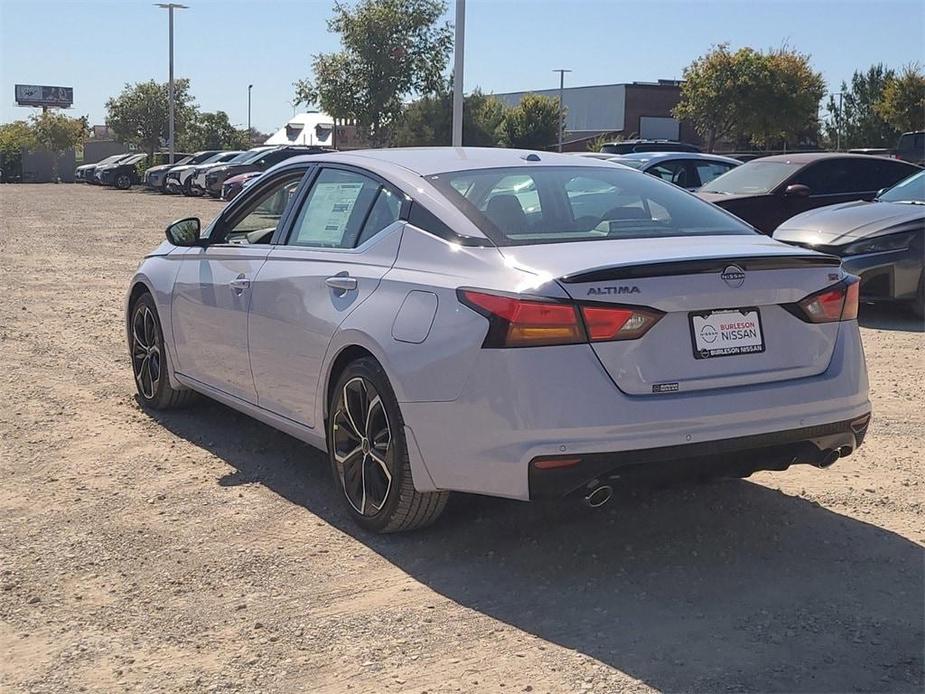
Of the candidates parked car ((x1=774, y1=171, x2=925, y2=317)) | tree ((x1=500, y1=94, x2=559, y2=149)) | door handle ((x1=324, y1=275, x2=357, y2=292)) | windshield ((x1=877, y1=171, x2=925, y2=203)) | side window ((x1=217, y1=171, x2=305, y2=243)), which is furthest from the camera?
tree ((x1=500, y1=94, x2=559, y2=149))

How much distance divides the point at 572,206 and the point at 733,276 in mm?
969

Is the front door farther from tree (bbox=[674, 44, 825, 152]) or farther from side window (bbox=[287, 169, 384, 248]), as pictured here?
tree (bbox=[674, 44, 825, 152])

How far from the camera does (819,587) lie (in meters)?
4.13

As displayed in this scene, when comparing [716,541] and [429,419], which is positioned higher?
[429,419]

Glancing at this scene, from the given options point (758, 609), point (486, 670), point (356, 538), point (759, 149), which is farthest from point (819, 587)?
point (759, 149)

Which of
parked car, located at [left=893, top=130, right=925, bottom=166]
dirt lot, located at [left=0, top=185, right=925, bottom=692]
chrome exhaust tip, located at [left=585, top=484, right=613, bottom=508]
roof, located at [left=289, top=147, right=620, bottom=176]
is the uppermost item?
parked car, located at [left=893, top=130, right=925, bottom=166]

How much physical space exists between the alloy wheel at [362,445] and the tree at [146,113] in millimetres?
56371

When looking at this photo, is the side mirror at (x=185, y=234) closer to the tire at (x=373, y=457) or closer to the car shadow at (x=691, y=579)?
the car shadow at (x=691, y=579)

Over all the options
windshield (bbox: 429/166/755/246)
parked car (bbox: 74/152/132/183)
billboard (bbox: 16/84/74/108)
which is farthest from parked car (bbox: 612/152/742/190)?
billboard (bbox: 16/84/74/108)

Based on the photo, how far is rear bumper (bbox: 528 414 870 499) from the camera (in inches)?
152

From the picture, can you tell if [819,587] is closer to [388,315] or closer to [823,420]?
[823,420]

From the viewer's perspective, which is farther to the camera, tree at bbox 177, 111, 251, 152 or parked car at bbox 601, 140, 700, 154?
tree at bbox 177, 111, 251, 152

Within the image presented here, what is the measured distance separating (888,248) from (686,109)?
43.7 m

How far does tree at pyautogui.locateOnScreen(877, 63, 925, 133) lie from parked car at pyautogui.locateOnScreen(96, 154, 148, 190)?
35.6 meters
